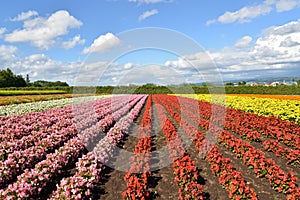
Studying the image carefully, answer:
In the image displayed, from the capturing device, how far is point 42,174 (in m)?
5.87

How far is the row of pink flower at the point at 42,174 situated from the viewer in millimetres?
5094

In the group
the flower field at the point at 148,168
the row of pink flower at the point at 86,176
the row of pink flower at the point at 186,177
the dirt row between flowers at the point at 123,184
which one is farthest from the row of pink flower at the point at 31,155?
the row of pink flower at the point at 186,177

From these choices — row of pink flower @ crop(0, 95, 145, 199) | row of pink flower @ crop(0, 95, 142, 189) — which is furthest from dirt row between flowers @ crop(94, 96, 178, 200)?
row of pink flower @ crop(0, 95, 142, 189)

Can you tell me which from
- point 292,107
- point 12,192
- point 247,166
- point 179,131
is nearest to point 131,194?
point 12,192

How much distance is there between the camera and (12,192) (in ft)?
16.6

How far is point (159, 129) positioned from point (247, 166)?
569cm

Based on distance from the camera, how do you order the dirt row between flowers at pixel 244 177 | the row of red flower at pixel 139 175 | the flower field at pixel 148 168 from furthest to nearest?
the dirt row between flowers at pixel 244 177, the flower field at pixel 148 168, the row of red flower at pixel 139 175

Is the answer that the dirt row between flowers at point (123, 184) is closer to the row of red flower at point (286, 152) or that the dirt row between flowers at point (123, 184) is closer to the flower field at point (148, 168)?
the flower field at point (148, 168)

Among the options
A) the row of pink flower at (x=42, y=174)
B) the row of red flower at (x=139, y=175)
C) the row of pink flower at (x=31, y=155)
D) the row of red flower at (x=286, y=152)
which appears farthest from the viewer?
the row of red flower at (x=286, y=152)

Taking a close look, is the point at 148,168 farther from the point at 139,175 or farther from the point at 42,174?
the point at 42,174

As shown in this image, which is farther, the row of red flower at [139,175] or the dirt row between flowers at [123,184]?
the dirt row between flowers at [123,184]

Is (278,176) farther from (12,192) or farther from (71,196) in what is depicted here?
(12,192)

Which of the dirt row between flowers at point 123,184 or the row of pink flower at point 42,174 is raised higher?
the row of pink flower at point 42,174

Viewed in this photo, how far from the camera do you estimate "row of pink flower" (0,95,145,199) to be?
5094mm
